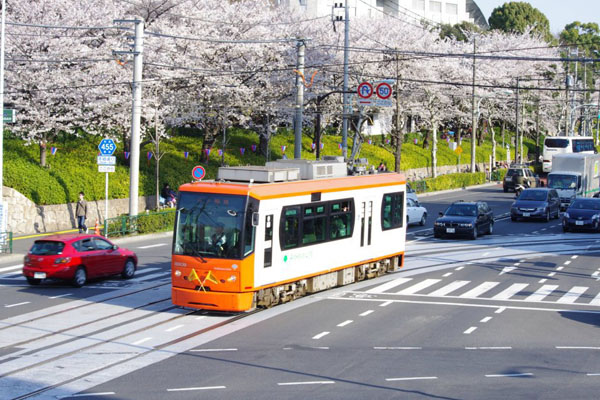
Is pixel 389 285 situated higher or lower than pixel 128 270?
lower

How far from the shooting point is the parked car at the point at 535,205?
150ft

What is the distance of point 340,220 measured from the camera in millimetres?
23422

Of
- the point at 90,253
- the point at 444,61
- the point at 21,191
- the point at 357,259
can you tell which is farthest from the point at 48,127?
the point at 444,61

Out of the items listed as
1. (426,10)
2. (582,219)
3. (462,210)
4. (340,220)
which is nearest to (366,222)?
(340,220)

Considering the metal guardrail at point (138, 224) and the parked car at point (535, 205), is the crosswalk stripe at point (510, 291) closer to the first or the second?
the metal guardrail at point (138, 224)

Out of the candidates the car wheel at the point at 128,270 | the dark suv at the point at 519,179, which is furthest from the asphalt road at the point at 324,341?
the dark suv at the point at 519,179

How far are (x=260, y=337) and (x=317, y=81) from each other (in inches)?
1720

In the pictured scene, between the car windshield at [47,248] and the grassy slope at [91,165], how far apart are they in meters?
13.3

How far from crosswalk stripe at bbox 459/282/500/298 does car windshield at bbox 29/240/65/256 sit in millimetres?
11298

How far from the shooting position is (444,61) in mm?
75438

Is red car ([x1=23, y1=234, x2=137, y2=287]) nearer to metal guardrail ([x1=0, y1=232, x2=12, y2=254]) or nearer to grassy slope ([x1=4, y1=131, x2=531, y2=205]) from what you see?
metal guardrail ([x1=0, y1=232, x2=12, y2=254])

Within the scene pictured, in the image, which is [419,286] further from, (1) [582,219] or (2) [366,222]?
(1) [582,219]

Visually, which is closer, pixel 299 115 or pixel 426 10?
pixel 299 115

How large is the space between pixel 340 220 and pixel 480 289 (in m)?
4.83
